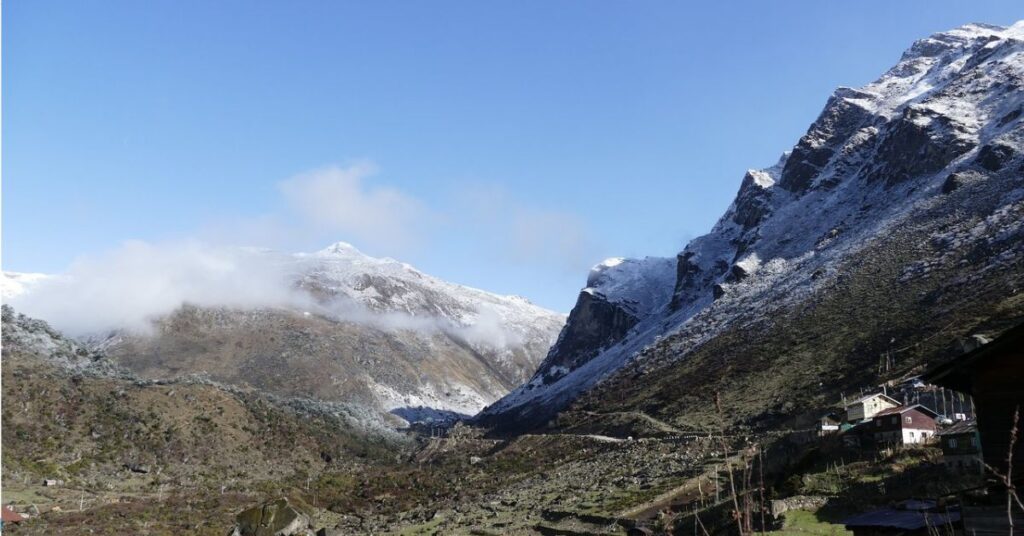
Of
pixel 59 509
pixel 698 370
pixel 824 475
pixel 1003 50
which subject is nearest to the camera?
pixel 824 475

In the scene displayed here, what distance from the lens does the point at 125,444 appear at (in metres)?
71.4

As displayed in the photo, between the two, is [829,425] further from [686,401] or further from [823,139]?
[823,139]

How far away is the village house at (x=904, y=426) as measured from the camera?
4297cm

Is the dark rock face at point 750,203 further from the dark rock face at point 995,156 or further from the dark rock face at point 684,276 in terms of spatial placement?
the dark rock face at point 995,156

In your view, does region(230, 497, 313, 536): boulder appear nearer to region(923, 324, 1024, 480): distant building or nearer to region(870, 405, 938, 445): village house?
region(923, 324, 1024, 480): distant building

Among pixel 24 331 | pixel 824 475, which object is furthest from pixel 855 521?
pixel 24 331

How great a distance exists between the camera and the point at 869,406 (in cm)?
5069

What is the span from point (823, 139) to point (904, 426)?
5601 inches

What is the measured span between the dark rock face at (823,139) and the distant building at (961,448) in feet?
444

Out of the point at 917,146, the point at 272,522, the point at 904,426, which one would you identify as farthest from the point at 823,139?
the point at 272,522

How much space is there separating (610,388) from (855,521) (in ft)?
346

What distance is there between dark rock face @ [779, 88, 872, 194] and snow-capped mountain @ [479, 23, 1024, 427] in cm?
46

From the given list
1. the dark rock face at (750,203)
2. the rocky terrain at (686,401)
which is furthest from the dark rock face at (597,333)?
the dark rock face at (750,203)

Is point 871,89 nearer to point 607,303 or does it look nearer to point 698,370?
point 607,303
